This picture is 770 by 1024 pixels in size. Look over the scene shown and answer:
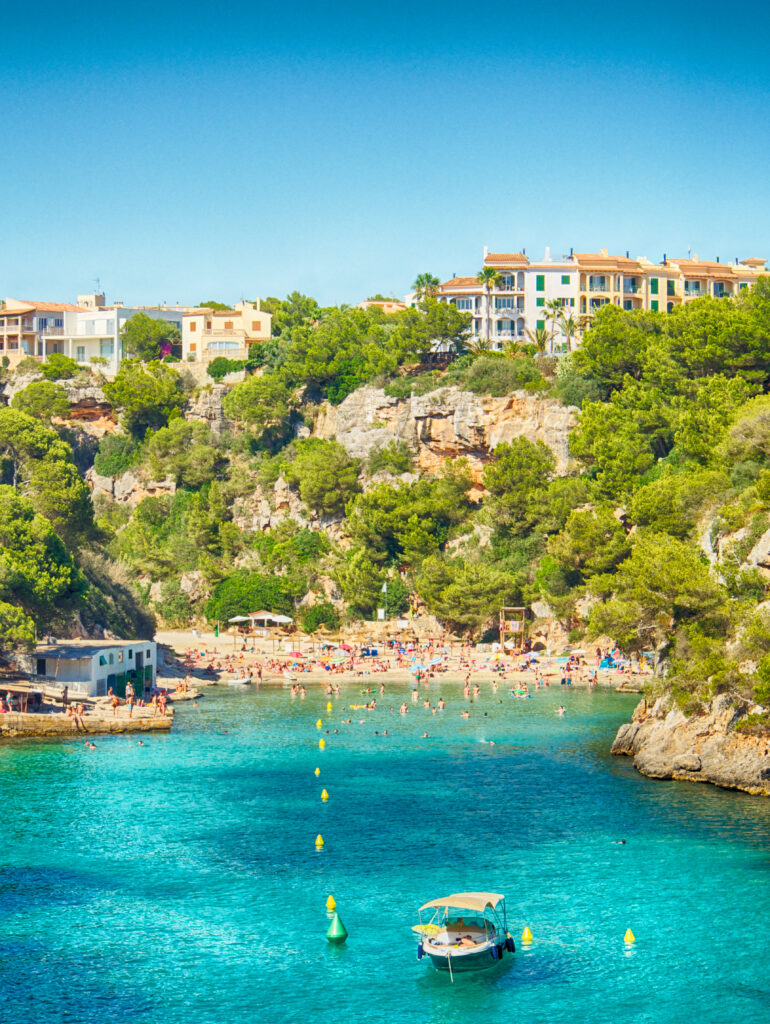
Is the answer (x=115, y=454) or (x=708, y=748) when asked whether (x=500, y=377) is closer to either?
(x=115, y=454)

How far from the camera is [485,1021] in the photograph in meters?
27.0

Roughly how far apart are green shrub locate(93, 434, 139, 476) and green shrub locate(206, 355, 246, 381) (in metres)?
9.14

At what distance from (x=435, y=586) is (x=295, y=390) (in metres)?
28.5

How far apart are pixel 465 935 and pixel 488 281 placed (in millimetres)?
80539

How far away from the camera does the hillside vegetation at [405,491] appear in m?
62.8

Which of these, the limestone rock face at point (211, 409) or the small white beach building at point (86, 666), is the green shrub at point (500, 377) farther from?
the small white beach building at point (86, 666)

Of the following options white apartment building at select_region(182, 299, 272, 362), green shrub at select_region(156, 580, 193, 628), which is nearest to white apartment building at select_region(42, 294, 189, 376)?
white apartment building at select_region(182, 299, 272, 362)

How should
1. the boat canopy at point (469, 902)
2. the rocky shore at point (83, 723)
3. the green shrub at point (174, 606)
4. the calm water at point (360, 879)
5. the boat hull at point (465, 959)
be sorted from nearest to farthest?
the calm water at point (360, 879)
the boat hull at point (465, 959)
the boat canopy at point (469, 902)
the rocky shore at point (83, 723)
the green shrub at point (174, 606)

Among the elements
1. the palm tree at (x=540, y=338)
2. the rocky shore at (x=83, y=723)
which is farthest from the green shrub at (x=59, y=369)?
the rocky shore at (x=83, y=723)

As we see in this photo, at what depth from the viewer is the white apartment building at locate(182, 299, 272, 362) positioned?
112 m

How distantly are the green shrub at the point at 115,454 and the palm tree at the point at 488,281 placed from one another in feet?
106

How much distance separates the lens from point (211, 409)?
10556 cm

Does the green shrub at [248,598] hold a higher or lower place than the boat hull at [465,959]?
higher

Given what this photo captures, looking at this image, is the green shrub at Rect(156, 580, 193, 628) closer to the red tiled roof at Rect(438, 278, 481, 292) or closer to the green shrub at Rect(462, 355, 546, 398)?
the green shrub at Rect(462, 355, 546, 398)
